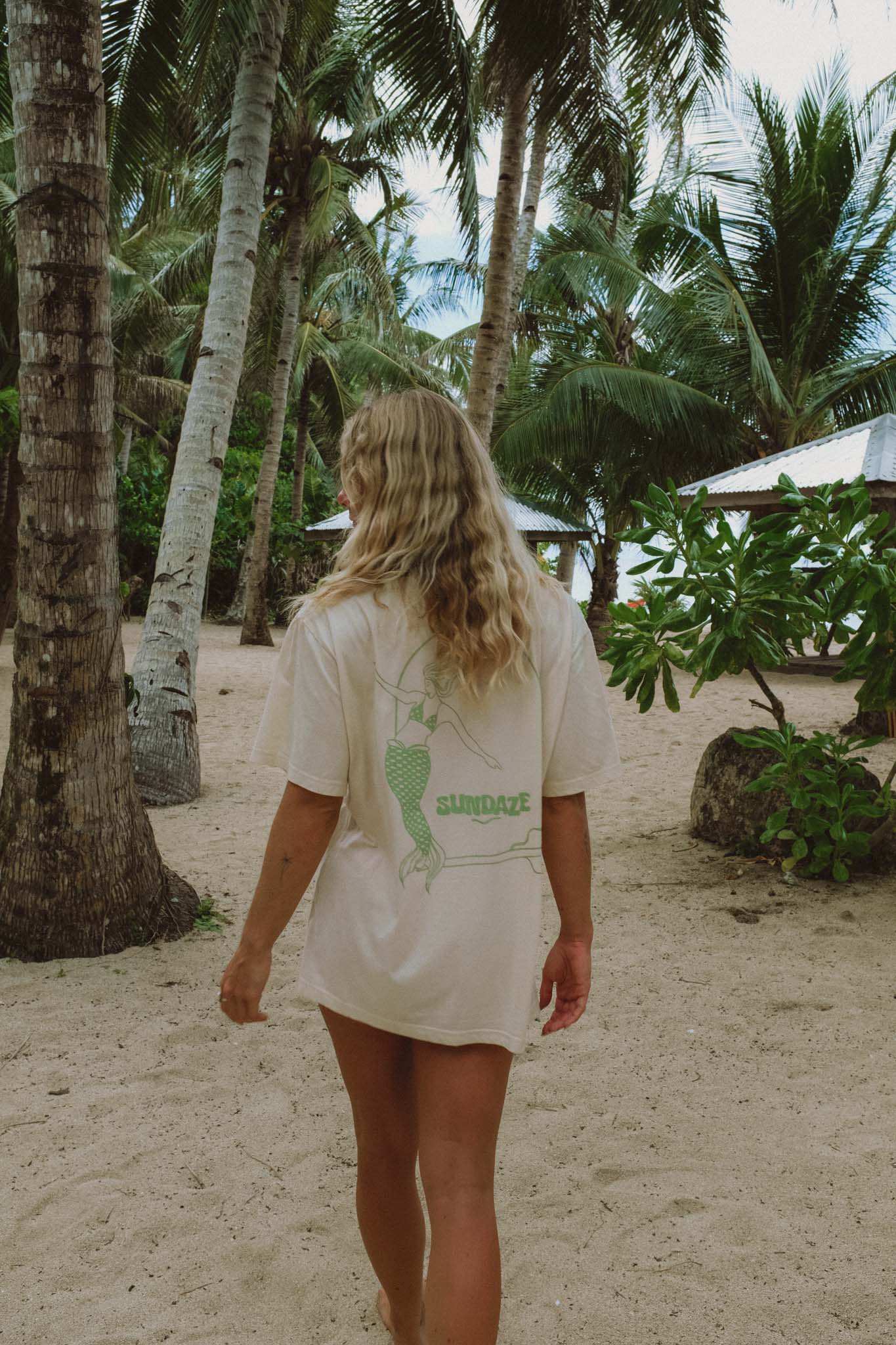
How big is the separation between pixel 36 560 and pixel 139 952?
1482mm

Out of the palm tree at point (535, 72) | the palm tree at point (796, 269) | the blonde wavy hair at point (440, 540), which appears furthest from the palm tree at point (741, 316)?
the blonde wavy hair at point (440, 540)

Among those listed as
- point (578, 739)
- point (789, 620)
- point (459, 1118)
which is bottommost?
point (459, 1118)

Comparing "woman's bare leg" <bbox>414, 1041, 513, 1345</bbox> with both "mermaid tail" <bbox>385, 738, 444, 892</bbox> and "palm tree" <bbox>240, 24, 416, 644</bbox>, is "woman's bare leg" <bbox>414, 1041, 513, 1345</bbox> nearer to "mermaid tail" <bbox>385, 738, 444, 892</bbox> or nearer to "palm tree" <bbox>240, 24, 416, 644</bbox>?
"mermaid tail" <bbox>385, 738, 444, 892</bbox>

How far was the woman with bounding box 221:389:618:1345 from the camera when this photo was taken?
1.47m

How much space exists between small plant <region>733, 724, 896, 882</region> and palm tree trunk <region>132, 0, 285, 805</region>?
11.0ft

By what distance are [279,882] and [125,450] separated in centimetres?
2506

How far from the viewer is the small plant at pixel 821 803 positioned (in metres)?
4.79

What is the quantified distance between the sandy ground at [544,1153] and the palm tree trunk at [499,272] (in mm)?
5386

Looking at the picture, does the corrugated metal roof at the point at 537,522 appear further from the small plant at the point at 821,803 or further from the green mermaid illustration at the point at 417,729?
the green mermaid illustration at the point at 417,729

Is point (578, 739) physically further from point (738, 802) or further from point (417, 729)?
point (738, 802)

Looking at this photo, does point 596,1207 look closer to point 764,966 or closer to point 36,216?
point 764,966

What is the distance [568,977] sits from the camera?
1.72 m

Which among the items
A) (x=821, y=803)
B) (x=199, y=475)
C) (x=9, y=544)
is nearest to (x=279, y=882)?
(x=821, y=803)

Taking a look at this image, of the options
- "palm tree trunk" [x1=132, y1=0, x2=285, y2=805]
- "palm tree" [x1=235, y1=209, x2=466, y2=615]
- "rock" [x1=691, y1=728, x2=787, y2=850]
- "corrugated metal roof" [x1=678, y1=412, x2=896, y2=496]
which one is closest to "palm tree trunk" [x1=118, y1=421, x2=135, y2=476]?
"palm tree" [x1=235, y1=209, x2=466, y2=615]
